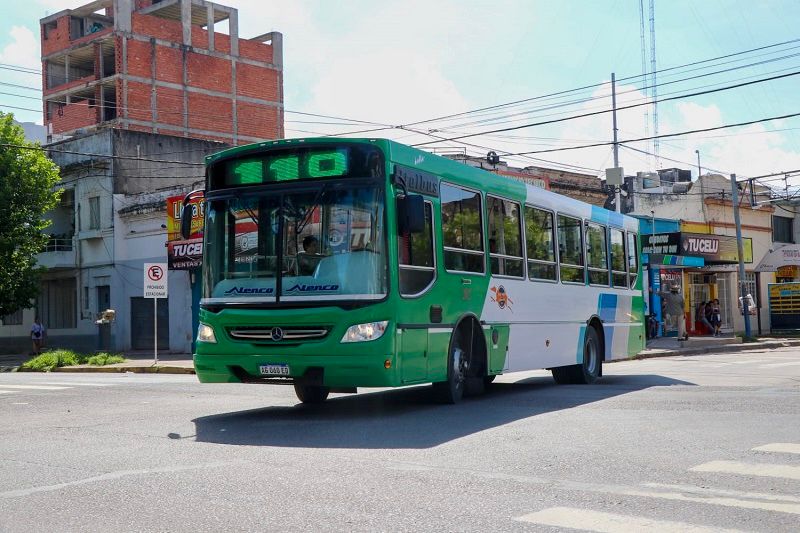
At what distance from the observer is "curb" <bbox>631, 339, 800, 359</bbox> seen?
28.7 metres

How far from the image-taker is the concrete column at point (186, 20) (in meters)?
57.6

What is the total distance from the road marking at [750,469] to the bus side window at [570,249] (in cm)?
797

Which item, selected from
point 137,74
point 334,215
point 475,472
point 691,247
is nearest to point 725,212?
point 691,247

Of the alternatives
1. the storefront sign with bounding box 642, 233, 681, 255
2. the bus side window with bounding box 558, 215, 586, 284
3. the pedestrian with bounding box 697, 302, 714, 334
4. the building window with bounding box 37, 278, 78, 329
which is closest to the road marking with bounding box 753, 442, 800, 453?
the bus side window with bounding box 558, 215, 586, 284

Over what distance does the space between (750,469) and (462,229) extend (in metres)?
5.84

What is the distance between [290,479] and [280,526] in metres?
1.51

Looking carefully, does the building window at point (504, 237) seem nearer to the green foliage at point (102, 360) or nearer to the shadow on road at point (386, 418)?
the shadow on road at point (386, 418)

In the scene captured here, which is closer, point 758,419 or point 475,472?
point 475,472

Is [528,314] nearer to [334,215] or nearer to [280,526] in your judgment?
[334,215]

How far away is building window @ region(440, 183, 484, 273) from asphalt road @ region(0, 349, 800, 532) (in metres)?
1.86

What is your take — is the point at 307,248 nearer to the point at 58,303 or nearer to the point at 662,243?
the point at 662,243

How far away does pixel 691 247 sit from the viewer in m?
38.1

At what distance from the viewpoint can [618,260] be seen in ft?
59.2

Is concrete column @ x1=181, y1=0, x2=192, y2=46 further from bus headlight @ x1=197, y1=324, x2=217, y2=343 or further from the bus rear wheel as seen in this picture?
bus headlight @ x1=197, y1=324, x2=217, y2=343
